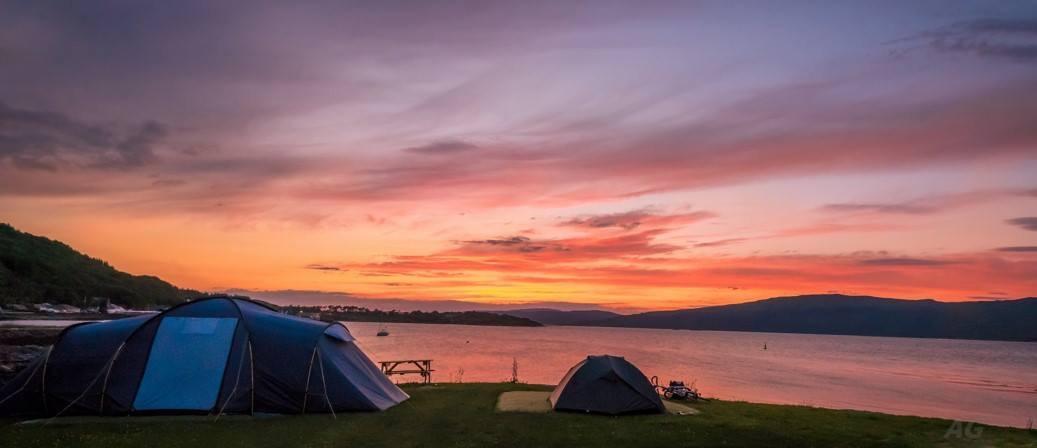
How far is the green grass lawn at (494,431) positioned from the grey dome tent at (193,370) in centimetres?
55

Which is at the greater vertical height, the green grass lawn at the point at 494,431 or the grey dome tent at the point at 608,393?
the grey dome tent at the point at 608,393

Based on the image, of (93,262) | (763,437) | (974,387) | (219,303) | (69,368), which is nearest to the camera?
(763,437)

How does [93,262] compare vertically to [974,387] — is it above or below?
above

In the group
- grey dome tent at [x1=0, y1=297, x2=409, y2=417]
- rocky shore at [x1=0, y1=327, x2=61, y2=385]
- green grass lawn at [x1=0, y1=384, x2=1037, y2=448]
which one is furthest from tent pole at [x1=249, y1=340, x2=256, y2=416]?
rocky shore at [x1=0, y1=327, x2=61, y2=385]

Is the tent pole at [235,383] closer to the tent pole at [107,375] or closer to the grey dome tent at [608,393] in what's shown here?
the tent pole at [107,375]

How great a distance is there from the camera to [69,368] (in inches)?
632

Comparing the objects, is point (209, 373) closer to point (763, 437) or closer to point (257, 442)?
point (257, 442)

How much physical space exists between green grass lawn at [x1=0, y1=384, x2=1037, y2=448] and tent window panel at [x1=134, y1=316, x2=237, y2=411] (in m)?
0.65

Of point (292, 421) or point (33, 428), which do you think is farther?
point (292, 421)

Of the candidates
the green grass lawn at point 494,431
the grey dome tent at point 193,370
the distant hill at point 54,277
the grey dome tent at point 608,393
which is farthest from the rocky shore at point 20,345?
the distant hill at point 54,277

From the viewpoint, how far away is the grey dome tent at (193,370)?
1586 centimetres

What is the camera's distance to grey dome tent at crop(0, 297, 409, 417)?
1586cm

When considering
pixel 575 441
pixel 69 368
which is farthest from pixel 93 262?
pixel 575 441

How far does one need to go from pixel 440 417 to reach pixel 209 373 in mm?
5836
